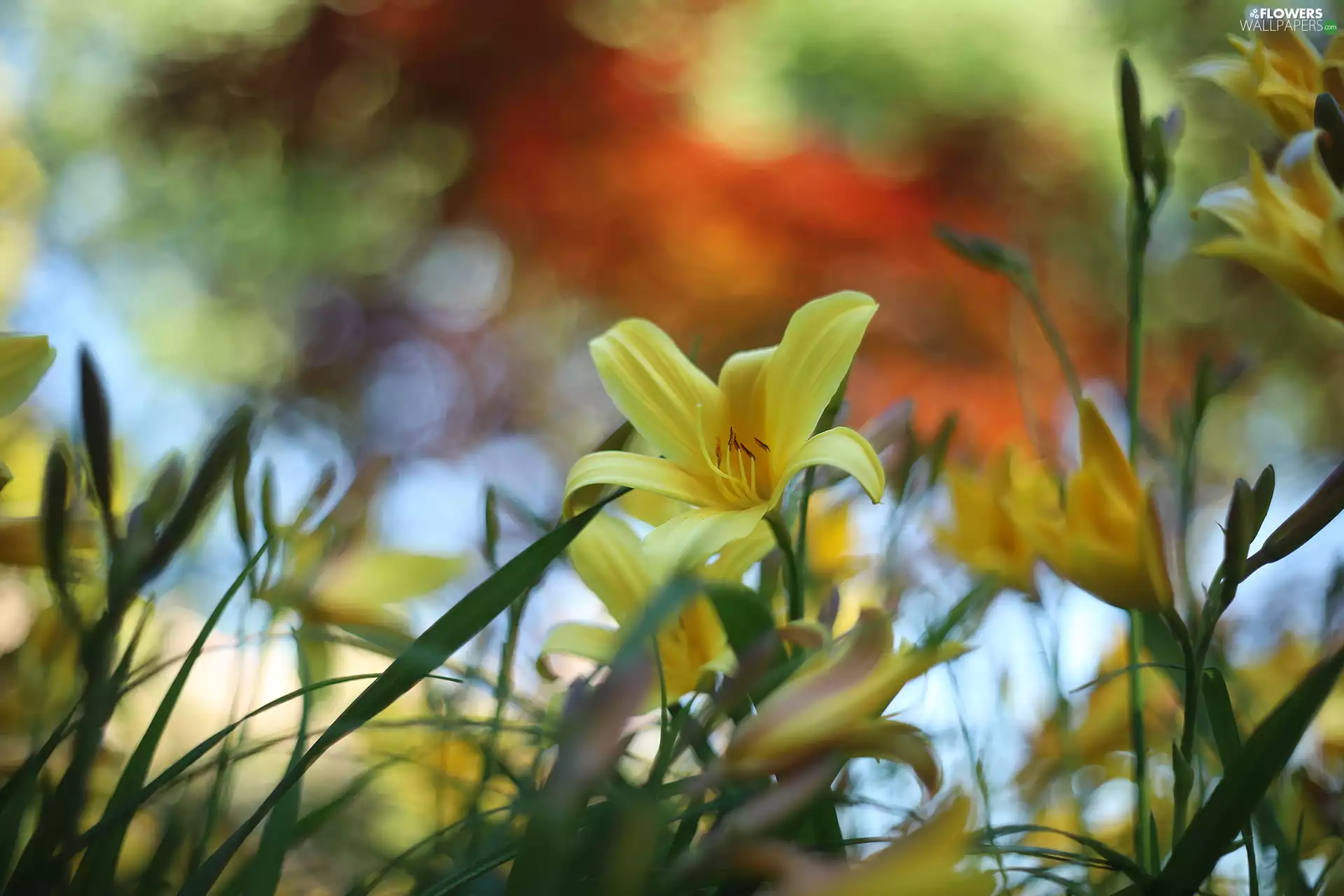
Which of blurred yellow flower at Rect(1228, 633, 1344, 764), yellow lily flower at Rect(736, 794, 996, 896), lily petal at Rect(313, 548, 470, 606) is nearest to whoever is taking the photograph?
yellow lily flower at Rect(736, 794, 996, 896)

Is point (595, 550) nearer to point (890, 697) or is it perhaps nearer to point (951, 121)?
point (890, 697)

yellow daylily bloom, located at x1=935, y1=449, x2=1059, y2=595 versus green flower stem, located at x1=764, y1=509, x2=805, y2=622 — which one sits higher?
green flower stem, located at x1=764, y1=509, x2=805, y2=622

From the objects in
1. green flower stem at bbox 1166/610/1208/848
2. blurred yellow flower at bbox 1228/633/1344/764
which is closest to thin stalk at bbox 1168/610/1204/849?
green flower stem at bbox 1166/610/1208/848

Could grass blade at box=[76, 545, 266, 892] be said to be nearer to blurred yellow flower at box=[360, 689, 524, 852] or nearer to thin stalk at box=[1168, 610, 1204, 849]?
blurred yellow flower at box=[360, 689, 524, 852]

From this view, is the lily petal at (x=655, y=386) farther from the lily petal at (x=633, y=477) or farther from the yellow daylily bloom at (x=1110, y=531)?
the yellow daylily bloom at (x=1110, y=531)

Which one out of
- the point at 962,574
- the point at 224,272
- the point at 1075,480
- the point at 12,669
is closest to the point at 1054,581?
the point at 962,574

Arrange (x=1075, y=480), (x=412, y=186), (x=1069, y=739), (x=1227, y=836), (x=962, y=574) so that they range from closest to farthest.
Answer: (x=1227, y=836) < (x=1075, y=480) < (x=1069, y=739) < (x=962, y=574) < (x=412, y=186)
